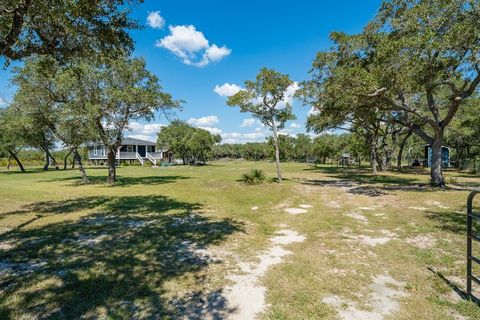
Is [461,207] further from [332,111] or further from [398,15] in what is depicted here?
[398,15]

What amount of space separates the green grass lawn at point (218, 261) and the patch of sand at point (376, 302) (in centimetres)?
3

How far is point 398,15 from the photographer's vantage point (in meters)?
13.3

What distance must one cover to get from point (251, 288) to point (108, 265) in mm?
2497

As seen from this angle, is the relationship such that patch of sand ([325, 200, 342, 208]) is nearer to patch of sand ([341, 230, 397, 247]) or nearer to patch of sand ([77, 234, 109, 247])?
patch of sand ([341, 230, 397, 247])

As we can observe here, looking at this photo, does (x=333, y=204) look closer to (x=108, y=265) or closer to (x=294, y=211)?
(x=294, y=211)

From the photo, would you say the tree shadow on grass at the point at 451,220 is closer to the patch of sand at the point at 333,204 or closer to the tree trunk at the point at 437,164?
the patch of sand at the point at 333,204

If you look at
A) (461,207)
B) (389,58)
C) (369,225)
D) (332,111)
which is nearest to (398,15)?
(389,58)

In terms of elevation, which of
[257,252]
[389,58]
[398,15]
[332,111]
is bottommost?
[257,252]

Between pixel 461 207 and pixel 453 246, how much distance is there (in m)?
4.58

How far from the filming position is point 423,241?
5.68m

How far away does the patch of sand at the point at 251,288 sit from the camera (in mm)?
3270

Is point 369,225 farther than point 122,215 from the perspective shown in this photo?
No

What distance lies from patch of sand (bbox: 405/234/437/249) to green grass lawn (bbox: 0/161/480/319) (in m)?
0.02

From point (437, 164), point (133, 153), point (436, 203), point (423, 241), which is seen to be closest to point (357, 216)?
point (423, 241)
